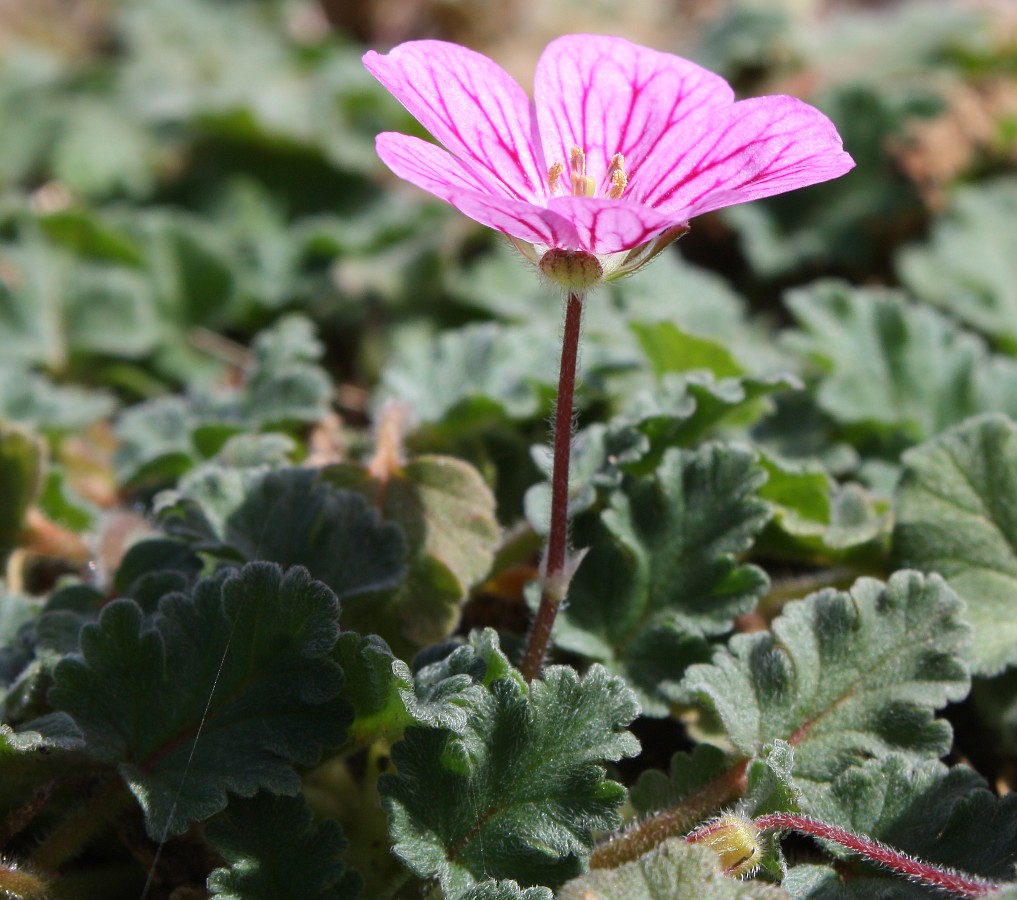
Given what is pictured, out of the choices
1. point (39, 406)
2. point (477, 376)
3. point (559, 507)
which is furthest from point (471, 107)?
point (39, 406)

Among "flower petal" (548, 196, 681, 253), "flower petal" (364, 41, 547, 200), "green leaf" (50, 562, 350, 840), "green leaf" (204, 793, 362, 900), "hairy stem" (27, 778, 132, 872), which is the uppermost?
"flower petal" (364, 41, 547, 200)

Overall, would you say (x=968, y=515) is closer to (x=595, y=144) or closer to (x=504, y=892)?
(x=595, y=144)

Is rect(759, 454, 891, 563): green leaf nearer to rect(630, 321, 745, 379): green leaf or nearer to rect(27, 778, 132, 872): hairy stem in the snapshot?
rect(630, 321, 745, 379): green leaf

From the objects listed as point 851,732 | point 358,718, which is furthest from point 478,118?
point 851,732

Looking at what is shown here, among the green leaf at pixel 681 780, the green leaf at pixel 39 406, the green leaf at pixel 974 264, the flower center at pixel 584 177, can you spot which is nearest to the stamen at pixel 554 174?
the flower center at pixel 584 177

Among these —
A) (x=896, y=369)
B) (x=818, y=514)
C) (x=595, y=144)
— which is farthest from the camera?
(x=896, y=369)

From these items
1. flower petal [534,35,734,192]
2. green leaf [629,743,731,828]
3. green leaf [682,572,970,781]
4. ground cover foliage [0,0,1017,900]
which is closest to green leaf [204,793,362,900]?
ground cover foliage [0,0,1017,900]
